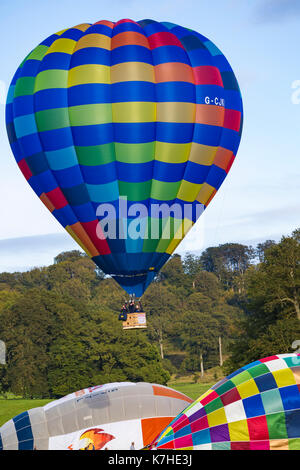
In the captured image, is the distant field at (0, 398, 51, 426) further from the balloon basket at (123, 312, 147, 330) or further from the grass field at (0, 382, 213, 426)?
the balloon basket at (123, 312, 147, 330)

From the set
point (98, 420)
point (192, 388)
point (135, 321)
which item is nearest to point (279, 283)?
point (98, 420)

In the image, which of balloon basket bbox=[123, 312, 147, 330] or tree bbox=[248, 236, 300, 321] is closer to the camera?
balloon basket bbox=[123, 312, 147, 330]

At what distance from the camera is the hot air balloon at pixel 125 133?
25.8m

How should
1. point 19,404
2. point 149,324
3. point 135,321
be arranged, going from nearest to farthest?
point 135,321 < point 19,404 < point 149,324

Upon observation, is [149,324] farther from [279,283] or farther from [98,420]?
[98,420]

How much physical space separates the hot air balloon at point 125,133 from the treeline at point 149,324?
774 cm

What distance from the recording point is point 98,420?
2819 centimetres

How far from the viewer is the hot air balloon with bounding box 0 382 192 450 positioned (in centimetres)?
2728

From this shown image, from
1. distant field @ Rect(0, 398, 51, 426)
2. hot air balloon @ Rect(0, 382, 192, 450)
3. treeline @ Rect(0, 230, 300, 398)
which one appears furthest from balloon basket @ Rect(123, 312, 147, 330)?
distant field @ Rect(0, 398, 51, 426)

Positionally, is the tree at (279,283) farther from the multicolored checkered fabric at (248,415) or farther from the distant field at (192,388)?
the distant field at (192,388)

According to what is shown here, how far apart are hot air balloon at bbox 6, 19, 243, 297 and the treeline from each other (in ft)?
25.4

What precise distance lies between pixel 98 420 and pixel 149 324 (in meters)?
69.4
